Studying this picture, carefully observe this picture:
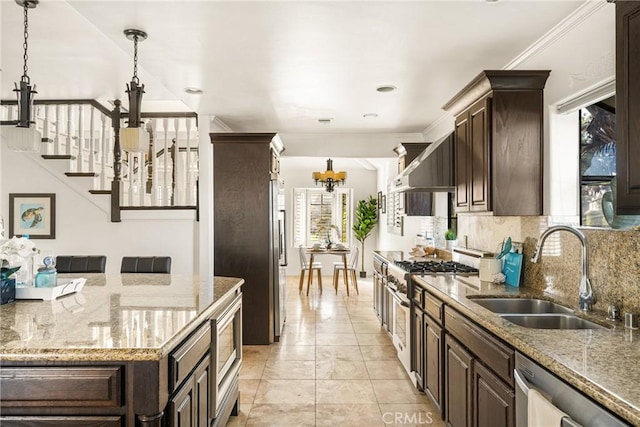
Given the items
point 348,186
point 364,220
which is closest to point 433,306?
point 364,220

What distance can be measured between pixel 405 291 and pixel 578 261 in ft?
4.77

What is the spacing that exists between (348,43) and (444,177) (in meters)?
1.59

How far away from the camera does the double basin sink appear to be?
2.11 metres

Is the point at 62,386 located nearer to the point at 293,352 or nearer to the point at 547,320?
the point at 547,320

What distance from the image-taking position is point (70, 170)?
5.06 meters

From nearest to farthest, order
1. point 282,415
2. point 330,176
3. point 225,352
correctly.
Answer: point 225,352, point 282,415, point 330,176

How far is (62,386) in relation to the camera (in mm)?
1468

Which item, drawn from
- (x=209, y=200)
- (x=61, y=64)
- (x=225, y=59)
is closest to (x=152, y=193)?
(x=209, y=200)

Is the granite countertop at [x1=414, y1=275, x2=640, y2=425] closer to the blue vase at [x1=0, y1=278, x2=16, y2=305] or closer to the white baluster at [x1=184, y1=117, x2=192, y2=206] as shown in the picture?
the blue vase at [x1=0, y1=278, x2=16, y2=305]

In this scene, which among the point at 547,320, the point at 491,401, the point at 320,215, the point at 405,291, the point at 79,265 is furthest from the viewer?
the point at 320,215

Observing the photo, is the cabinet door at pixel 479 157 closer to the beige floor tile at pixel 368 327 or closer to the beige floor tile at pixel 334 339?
the beige floor tile at pixel 334 339

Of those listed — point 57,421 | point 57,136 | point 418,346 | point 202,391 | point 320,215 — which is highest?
point 57,136

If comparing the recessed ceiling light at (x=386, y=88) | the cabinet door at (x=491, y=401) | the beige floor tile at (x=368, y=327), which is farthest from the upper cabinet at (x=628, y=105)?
the beige floor tile at (x=368, y=327)

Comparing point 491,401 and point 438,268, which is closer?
point 491,401
